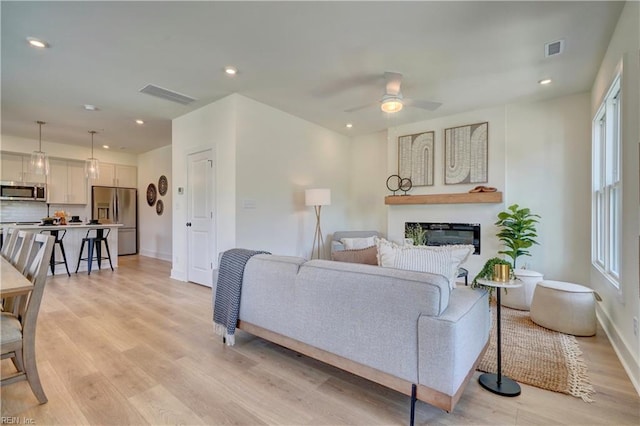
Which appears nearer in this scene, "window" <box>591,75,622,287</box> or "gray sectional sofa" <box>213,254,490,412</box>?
"gray sectional sofa" <box>213,254,490,412</box>

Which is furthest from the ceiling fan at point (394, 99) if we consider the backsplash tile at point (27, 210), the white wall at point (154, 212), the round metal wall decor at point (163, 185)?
the backsplash tile at point (27, 210)

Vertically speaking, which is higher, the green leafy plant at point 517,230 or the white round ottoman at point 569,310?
the green leafy plant at point 517,230

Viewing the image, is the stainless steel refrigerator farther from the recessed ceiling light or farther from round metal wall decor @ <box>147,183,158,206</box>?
the recessed ceiling light

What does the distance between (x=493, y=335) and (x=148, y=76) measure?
4.63 metres

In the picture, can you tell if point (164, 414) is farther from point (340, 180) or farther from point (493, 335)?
point (340, 180)

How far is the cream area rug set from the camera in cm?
197

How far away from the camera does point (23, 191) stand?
628 centimetres

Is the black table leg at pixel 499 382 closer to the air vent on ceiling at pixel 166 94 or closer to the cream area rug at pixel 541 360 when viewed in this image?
the cream area rug at pixel 541 360

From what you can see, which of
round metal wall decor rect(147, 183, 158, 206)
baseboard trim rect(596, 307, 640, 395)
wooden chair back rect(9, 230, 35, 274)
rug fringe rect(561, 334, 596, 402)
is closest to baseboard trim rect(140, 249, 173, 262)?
round metal wall decor rect(147, 183, 158, 206)

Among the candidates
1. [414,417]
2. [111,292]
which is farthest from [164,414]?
[111,292]

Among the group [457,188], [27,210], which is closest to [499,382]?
[457,188]

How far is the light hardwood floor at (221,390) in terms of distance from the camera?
1.64 meters

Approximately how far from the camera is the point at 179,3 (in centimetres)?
226

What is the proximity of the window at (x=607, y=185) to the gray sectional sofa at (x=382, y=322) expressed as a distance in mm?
2110
